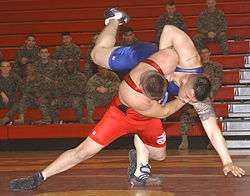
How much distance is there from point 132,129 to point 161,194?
1.97 feet

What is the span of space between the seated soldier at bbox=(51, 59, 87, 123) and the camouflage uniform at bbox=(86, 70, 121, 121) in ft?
0.65

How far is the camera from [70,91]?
34.9ft

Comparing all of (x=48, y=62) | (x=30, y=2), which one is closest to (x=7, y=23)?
(x=30, y=2)

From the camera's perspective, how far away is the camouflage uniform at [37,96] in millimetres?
10609

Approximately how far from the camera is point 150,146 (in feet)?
17.4

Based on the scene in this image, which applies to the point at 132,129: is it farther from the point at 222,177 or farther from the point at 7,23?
the point at 7,23

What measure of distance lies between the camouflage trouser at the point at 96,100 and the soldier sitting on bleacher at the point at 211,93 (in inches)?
53.8

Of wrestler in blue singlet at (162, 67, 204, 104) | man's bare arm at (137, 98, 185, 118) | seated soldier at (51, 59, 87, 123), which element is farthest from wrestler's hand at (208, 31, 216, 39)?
man's bare arm at (137, 98, 185, 118)

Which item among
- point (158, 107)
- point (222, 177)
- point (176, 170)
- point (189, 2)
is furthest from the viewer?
point (189, 2)

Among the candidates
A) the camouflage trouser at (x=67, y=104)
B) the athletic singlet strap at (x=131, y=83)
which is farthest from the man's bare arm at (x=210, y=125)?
the camouflage trouser at (x=67, y=104)

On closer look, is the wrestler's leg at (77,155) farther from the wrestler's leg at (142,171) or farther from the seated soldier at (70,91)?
the seated soldier at (70,91)

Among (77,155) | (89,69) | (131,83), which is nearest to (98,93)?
(89,69)

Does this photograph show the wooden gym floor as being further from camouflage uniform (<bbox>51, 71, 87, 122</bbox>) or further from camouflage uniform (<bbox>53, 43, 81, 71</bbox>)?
camouflage uniform (<bbox>53, 43, 81, 71</bbox>)

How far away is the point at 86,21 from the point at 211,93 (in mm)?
4909
